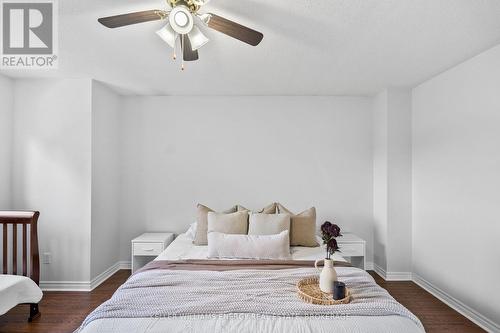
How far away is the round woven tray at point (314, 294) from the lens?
195 centimetres

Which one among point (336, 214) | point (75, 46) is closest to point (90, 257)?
point (75, 46)

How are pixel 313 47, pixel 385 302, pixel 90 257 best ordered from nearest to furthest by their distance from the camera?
pixel 385 302 < pixel 313 47 < pixel 90 257

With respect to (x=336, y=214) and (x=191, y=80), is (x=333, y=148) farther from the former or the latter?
(x=191, y=80)

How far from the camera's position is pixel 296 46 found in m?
2.67

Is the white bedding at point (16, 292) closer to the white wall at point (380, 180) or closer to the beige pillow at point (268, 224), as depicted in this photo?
the beige pillow at point (268, 224)

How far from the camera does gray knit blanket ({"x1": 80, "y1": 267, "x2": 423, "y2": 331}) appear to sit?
184 cm

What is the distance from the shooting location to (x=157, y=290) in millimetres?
2119

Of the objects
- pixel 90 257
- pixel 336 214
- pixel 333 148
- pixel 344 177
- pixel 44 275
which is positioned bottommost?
pixel 44 275

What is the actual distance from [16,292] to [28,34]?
2228mm

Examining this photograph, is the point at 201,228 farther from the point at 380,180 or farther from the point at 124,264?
the point at 380,180

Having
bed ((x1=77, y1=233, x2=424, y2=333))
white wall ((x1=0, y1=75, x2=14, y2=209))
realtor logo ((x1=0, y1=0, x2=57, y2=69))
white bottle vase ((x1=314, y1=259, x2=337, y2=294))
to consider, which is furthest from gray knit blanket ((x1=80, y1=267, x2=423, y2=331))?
white wall ((x1=0, y1=75, x2=14, y2=209))

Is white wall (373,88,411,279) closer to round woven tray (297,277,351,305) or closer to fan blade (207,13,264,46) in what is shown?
round woven tray (297,277,351,305)

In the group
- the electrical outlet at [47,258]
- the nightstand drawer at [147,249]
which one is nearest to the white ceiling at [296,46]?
the nightstand drawer at [147,249]

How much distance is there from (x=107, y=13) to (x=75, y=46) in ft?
2.67
